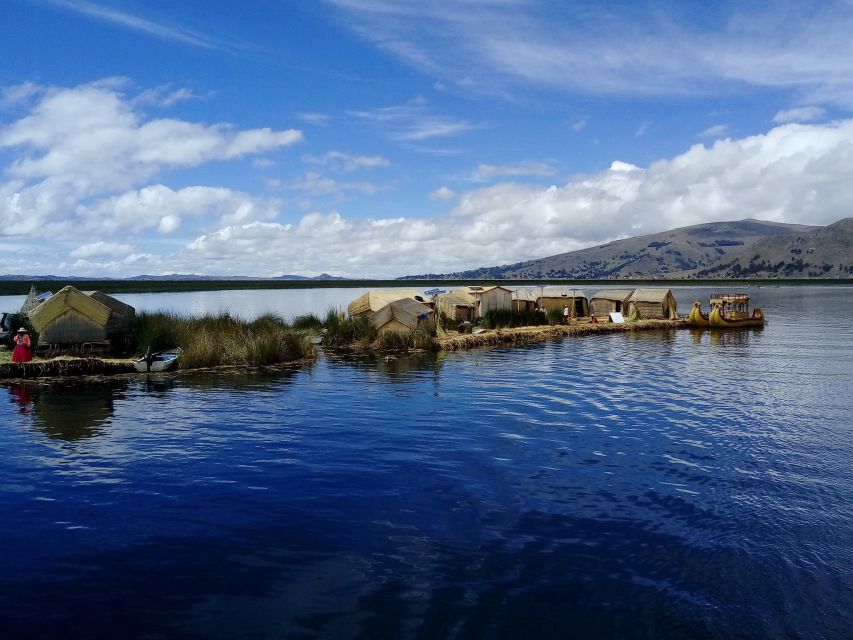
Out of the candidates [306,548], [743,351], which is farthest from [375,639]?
[743,351]

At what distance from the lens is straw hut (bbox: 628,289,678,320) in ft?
212

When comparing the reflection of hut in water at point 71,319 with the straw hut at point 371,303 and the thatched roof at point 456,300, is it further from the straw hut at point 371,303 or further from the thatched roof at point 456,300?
the thatched roof at point 456,300

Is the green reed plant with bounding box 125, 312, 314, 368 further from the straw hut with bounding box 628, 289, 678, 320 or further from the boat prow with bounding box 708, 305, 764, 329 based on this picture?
the boat prow with bounding box 708, 305, 764, 329

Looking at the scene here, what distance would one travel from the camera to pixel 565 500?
13.4m

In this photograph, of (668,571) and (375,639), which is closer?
(375,639)

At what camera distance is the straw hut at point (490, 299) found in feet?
179

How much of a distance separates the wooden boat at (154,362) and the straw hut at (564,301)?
40.7m

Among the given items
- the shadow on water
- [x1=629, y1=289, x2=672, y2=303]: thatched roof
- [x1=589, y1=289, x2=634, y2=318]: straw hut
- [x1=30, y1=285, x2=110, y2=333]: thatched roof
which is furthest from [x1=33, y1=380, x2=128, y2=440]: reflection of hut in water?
[x1=629, y1=289, x2=672, y2=303]: thatched roof

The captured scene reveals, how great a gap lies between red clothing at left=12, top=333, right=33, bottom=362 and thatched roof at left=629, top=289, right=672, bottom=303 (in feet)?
178

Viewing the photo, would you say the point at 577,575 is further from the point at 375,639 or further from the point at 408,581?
the point at 375,639

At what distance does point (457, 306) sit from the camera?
53781 mm

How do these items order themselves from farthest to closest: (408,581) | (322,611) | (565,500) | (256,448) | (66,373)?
(66,373), (256,448), (565,500), (408,581), (322,611)

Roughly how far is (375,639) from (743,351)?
39874 millimetres

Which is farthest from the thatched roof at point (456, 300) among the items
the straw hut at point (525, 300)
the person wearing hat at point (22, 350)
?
the person wearing hat at point (22, 350)
